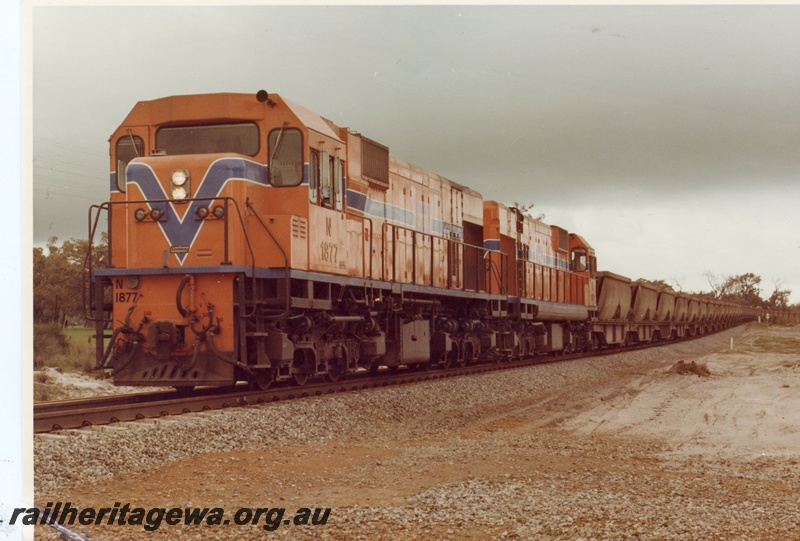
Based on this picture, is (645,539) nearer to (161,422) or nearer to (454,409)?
(161,422)

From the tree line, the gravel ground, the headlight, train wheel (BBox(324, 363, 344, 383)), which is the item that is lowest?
the gravel ground

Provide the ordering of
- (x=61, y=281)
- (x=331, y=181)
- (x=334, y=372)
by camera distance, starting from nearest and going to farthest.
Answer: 1. (x=331, y=181)
2. (x=334, y=372)
3. (x=61, y=281)

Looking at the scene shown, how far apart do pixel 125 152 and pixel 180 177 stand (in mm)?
1403

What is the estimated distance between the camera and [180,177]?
10531 mm

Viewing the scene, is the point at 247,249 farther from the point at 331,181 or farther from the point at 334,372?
the point at 334,372

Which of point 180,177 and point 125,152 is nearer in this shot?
point 180,177

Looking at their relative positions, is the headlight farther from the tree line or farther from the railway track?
the tree line

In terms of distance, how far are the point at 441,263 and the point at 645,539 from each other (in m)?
12.3

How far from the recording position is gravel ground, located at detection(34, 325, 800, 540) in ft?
17.6

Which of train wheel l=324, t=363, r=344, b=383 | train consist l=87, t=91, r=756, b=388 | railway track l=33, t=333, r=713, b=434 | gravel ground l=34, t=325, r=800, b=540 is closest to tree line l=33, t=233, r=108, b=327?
train consist l=87, t=91, r=756, b=388

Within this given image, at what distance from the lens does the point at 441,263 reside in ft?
56.2

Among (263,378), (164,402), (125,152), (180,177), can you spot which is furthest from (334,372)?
(125,152)

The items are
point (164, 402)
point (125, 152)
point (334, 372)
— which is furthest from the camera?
point (334, 372)

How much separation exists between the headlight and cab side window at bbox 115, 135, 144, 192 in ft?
3.38
